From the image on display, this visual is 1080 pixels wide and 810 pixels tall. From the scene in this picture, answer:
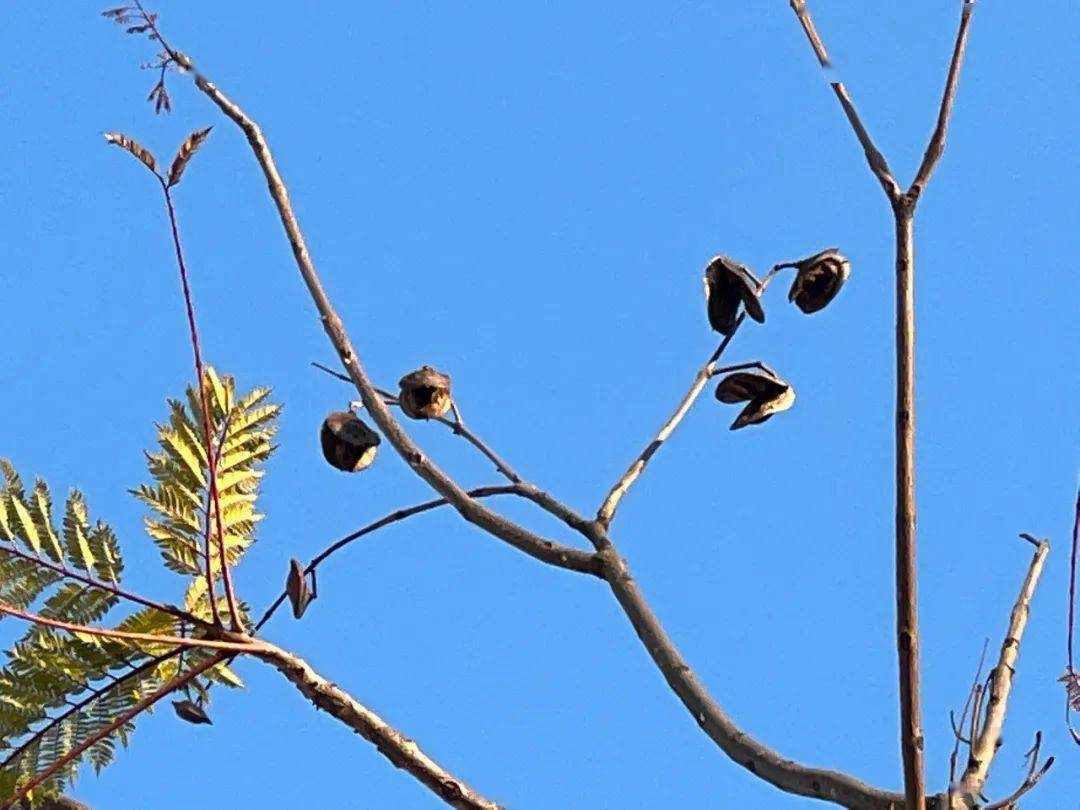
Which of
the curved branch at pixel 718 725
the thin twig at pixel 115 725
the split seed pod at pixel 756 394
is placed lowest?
the curved branch at pixel 718 725

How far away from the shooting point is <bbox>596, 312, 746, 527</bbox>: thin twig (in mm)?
2125

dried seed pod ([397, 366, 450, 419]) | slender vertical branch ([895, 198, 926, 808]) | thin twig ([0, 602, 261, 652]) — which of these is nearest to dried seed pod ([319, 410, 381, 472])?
dried seed pod ([397, 366, 450, 419])

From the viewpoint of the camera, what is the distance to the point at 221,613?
97.0 inches

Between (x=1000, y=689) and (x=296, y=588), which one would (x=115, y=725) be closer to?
(x=296, y=588)

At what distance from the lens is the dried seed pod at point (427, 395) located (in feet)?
7.86

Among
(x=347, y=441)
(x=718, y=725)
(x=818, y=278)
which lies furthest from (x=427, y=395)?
(x=718, y=725)

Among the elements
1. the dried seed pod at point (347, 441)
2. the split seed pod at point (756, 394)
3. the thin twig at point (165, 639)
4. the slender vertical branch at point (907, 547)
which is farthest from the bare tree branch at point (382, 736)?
the split seed pod at point (756, 394)

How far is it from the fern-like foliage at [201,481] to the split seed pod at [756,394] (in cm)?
81

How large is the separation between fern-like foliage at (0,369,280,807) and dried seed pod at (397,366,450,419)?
325 millimetres

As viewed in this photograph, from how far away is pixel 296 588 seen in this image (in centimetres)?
229

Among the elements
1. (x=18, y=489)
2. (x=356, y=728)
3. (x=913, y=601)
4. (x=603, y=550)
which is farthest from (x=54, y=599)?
(x=913, y=601)

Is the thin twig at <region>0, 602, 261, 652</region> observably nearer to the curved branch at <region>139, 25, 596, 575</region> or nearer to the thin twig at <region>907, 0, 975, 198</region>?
the curved branch at <region>139, 25, 596, 575</region>

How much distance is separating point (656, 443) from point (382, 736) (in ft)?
2.07

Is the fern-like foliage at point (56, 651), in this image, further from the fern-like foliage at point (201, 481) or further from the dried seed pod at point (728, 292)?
the dried seed pod at point (728, 292)
